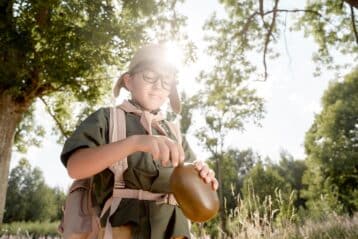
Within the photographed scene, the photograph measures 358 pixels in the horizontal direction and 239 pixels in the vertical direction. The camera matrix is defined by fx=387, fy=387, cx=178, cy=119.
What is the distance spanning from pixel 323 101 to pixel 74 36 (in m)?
28.8

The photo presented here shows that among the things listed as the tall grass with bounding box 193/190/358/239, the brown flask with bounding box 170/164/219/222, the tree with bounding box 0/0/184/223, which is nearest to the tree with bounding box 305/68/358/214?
the tall grass with bounding box 193/190/358/239

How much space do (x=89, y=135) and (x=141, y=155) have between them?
22cm

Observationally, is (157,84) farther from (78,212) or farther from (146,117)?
(78,212)

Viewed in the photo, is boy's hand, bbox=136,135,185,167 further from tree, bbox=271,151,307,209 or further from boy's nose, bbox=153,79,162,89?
tree, bbox=271,151,307,209

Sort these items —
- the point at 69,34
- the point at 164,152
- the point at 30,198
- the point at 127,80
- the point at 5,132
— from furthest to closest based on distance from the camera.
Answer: the point at 30,198 < the point at 5,132 < the point at 69,34 < the point at 127,80 < the point at 164,152

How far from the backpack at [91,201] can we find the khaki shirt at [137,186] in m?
0.02

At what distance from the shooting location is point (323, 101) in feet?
108

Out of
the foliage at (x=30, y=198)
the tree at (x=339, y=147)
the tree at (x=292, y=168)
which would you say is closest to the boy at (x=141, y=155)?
the tree at (x=339, y=147)

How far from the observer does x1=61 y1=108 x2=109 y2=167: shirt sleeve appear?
4.39 feet

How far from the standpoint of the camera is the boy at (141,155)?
121cm

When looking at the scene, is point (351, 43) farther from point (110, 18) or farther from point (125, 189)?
point (125, 189)

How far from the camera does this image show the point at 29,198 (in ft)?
143

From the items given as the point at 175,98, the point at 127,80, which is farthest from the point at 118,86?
the point at 175,98

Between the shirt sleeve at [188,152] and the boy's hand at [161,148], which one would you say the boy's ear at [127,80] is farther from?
the boy's hand at [161,148]
